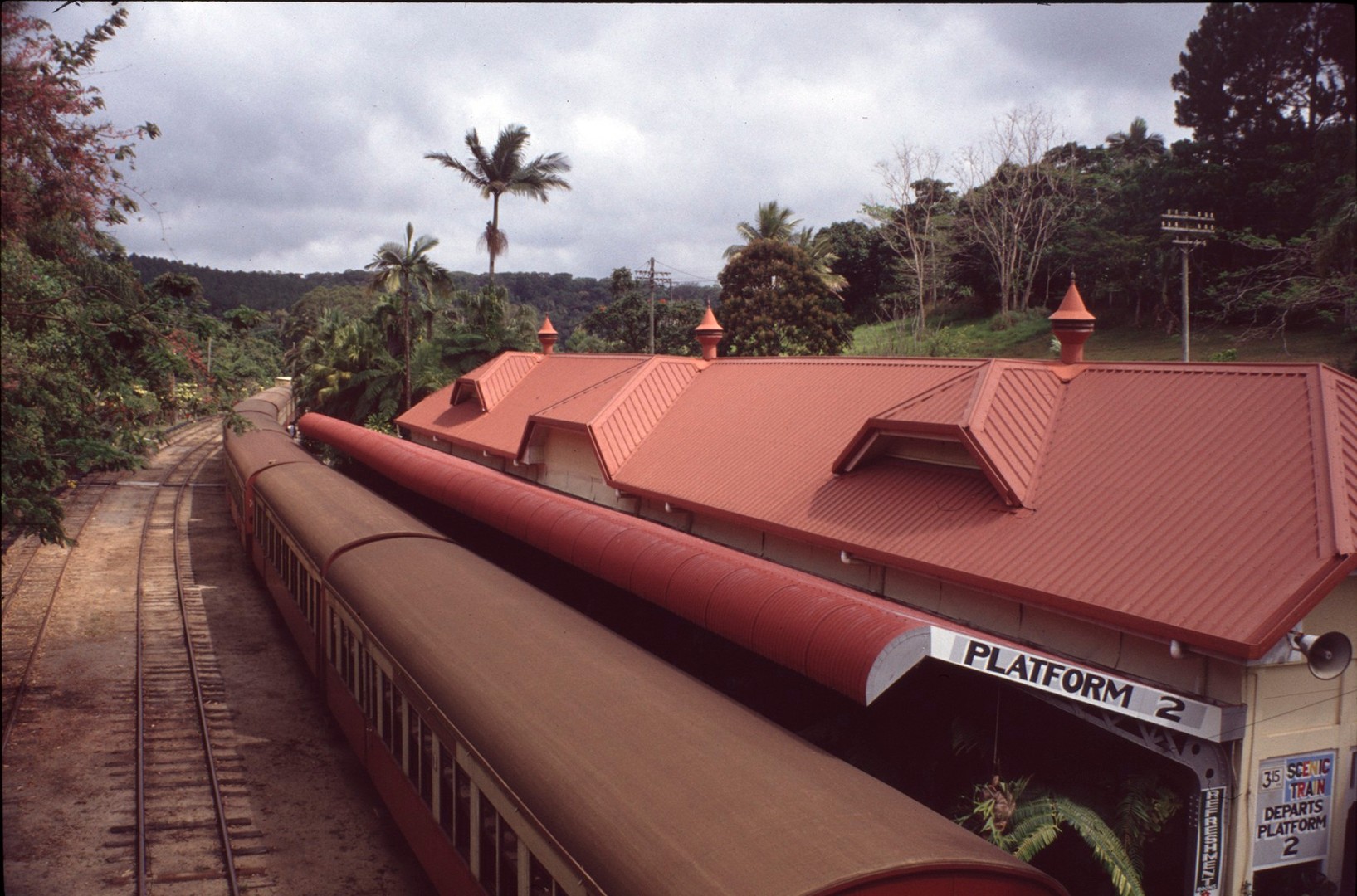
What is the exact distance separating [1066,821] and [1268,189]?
123 feet

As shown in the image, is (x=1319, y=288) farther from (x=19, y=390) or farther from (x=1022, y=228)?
(x=19, y=390)

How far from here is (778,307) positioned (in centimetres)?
4119

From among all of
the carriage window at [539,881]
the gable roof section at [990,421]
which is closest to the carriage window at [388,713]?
the carriage window at [539,881]

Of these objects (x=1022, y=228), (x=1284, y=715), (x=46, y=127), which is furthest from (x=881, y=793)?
(x=1022, y=228)

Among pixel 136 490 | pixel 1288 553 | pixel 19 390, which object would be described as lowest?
pixel 136 490

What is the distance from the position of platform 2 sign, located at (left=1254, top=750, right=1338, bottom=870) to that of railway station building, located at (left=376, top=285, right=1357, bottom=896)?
0.08 ft

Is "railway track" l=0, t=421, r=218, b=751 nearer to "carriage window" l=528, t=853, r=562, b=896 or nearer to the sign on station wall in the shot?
"carriage window" l=528, t=853, r=562, b=896

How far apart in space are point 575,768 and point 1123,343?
41873 millimetres

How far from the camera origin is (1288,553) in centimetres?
843

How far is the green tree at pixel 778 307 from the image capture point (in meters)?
41.2

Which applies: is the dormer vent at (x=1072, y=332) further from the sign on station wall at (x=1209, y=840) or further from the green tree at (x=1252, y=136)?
the green tree at (x=1252, y=136)

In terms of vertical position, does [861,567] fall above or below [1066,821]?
above

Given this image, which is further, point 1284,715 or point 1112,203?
point 1112,203

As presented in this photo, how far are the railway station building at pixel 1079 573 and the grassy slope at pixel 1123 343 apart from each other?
23748 mm
